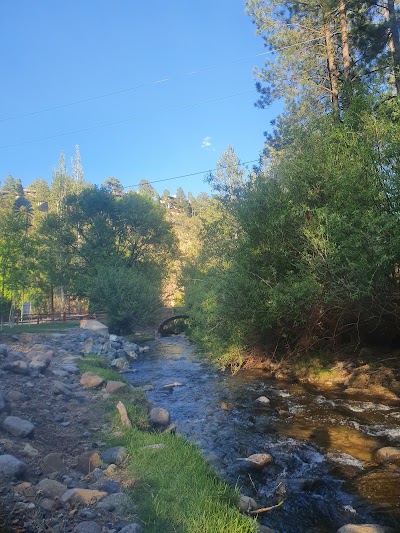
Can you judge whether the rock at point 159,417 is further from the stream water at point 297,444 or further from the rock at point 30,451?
the rock at point 30,451

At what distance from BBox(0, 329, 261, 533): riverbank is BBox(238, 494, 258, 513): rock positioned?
128mm

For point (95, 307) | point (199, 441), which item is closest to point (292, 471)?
point (199, 441)

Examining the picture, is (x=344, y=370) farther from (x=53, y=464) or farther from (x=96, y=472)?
(x=53, y=464)

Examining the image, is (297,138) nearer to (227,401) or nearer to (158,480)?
(227,401)

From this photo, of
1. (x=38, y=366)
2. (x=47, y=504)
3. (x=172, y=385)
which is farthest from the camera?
(x=172, y=385)

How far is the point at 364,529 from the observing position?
5301 mm

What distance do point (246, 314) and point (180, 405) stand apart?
451cm

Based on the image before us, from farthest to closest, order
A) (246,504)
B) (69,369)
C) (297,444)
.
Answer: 1. (69,369)
2. (297,444)
3. (246,504)

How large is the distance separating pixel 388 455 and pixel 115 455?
16.5 ft

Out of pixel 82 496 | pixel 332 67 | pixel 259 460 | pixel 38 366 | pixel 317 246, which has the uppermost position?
pixel 332 67

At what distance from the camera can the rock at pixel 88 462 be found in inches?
243

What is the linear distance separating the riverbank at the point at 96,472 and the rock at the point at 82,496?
0.01m

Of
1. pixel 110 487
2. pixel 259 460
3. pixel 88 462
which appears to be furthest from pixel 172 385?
pixel 110 487

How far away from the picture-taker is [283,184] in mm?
14664
